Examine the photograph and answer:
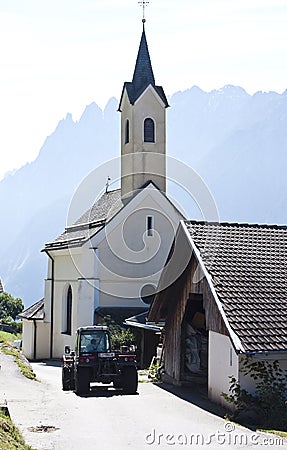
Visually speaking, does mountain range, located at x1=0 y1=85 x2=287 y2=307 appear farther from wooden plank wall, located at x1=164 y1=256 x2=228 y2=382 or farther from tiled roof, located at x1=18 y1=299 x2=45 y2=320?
wooden plank wall, located at x1=164 y1=256 x2=228 y2=382

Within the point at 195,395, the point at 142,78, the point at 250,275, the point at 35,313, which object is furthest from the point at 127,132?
the point at 250,275

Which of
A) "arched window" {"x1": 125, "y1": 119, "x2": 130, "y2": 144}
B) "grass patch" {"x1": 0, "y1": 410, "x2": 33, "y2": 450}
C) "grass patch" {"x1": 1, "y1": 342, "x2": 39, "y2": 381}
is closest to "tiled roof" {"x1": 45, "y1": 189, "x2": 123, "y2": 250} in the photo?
"arched window" {"x1": 125, "y1": 119, "x2": 130, "y2": 144}

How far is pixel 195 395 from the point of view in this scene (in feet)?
63.7

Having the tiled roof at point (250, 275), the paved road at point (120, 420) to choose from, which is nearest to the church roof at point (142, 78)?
the tiled roof at point (250, 275)

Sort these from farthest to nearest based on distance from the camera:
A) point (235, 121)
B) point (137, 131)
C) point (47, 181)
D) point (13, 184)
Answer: point (13, 184), point (47, 181), point (235, 121), point (137, 131)

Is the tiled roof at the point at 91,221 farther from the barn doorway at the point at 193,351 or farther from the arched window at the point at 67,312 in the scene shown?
the barn doorway at the point at 193,351

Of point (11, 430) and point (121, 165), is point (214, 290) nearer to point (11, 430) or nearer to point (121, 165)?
point (11, 430)

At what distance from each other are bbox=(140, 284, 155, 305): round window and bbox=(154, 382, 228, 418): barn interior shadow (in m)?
13.3

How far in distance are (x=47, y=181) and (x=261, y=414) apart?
498 feet

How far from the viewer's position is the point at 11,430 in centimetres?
1193

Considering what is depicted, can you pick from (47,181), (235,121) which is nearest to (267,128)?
(235,121)

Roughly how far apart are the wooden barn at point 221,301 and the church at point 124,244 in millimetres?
12350

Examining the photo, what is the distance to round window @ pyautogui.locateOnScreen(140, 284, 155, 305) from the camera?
118 ft

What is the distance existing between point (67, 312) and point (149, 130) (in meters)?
10.8
